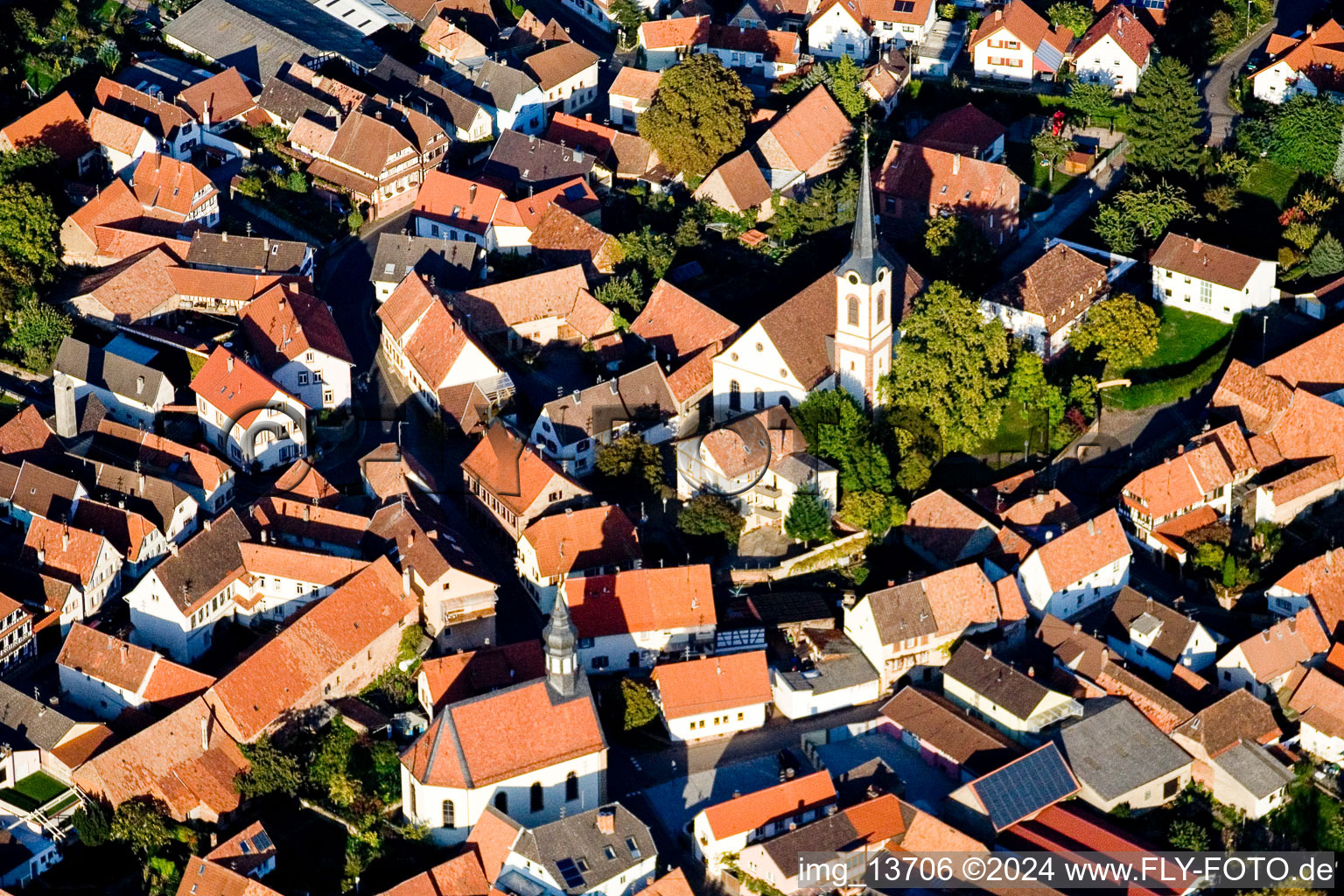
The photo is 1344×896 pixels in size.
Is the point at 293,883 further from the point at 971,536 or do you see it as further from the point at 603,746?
the point at 971,536

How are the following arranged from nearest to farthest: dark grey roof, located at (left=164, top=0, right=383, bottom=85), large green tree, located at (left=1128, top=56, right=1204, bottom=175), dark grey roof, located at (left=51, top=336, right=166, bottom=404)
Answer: dark grey roof, located at (left=51, top=336, right=166, bottom=404) → large green tree, located at (left=1128, top=56, right=1204, bottom=175) → dark grey roof, located at (left=164, top=0, right=383, bottom=85)

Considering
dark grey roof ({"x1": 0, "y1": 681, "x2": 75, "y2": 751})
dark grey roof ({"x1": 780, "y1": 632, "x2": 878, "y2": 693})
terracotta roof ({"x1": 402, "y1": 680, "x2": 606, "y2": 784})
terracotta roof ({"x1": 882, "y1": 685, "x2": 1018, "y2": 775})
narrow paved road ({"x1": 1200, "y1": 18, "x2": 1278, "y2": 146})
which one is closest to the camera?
terracotta roof ({"x1": 402, "y1": 680, "x2": 606, "y2": 784})

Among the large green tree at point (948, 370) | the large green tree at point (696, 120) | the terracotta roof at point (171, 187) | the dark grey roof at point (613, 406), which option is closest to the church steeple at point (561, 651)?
the dark grey roof at point (613, 406)

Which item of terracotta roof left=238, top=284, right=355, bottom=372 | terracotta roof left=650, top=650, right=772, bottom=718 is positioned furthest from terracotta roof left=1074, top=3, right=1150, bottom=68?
terracotta roof left=650, top=650, right=772, bottom=718

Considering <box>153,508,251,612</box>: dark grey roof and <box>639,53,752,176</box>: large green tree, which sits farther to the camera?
<box>639,53,752,176</box>: large green tree

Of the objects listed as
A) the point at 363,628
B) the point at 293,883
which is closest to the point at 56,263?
the point at 363,628

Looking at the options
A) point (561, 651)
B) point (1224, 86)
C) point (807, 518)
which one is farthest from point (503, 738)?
point (1224, 86)

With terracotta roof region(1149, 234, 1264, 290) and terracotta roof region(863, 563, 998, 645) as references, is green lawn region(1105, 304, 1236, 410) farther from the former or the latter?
terracotta roof region(863, 563, 998, 645)
